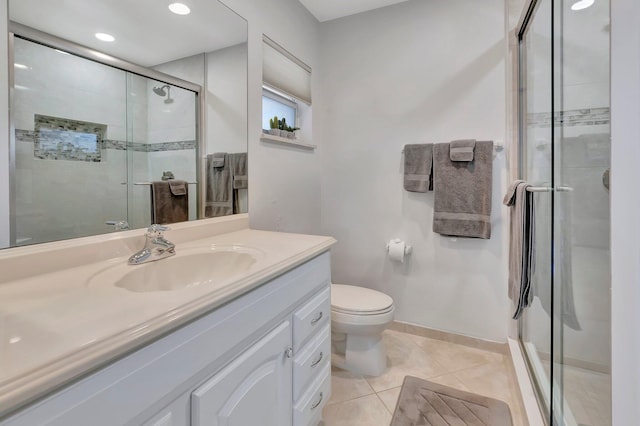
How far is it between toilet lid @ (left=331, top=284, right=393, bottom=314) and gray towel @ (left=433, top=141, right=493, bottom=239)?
0.60 meters

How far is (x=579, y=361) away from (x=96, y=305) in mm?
1529

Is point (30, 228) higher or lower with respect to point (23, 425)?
higher

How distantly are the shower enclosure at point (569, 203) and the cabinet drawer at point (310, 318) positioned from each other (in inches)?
33.5

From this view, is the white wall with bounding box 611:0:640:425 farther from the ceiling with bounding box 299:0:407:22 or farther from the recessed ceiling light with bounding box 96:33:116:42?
the ceiling with bounding box 299:0:407:22

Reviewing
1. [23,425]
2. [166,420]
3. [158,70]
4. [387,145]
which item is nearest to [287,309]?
[166,420]

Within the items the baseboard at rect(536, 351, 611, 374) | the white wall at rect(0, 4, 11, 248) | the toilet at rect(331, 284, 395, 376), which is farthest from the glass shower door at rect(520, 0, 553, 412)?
the white wall at rect(0, 4, 11, 248)

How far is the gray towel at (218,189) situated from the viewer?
4.83 feet

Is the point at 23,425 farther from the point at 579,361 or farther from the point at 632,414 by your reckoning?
the point at 579,361

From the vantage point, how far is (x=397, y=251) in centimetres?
209

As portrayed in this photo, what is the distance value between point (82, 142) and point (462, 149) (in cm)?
186

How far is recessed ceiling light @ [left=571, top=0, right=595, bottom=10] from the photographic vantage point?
1024 mm

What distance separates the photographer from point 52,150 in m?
0.92

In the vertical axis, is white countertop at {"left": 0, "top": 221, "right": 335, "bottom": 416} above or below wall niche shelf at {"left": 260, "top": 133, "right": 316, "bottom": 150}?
below

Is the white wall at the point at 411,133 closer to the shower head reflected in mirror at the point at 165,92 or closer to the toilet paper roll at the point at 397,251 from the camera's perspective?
the toilet paper roll at the point at 397,251
